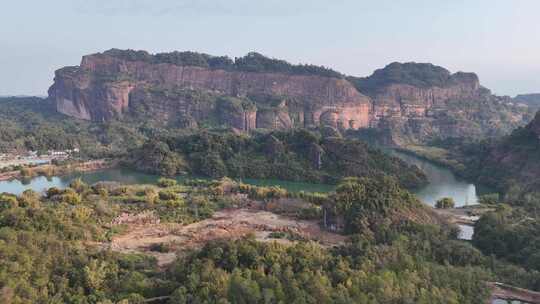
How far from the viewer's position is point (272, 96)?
9469 cm

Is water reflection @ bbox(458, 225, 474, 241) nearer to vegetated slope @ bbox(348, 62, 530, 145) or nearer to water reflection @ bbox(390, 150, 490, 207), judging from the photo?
water reflection @ bbox(390, 150, 490, 207)

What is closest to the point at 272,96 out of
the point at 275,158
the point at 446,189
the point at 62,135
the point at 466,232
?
the point at 62,135

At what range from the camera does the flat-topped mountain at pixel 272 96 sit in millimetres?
86500

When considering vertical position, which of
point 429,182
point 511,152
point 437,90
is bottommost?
point 429,182

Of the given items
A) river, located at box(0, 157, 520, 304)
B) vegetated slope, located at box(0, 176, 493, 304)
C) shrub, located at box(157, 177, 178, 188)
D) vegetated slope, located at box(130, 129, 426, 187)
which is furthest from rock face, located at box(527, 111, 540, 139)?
shrub, located at box(157, 177, 178, 188)

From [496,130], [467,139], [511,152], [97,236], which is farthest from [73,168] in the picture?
[496,130]

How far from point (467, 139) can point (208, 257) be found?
196ft

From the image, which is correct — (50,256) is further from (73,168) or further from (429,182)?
(429,182)

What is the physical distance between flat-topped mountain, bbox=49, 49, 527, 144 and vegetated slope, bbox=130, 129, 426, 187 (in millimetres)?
30214

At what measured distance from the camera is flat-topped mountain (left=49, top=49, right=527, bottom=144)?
8650cm

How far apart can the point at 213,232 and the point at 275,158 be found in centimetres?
2530

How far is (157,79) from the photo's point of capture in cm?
9881

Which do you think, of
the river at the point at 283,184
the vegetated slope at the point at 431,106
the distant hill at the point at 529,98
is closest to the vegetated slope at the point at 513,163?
the river at the point at 283,184

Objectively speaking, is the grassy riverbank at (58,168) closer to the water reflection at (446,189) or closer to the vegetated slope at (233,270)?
the vegetated slope at (233,270)
